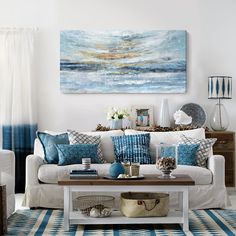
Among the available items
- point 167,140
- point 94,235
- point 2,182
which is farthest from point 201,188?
point 2,182

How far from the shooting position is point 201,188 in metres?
5.94

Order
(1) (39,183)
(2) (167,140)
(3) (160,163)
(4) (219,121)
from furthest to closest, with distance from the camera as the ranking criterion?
(4) (219,121), (2) (167,140), (1) (39,183), (3) (160,163)

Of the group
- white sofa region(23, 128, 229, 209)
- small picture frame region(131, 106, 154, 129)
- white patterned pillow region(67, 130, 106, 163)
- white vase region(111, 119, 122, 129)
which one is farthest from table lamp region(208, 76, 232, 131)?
white patterned pillow region(67, 130, 106, 163)

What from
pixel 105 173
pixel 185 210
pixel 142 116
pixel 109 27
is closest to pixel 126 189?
pixel 185 210

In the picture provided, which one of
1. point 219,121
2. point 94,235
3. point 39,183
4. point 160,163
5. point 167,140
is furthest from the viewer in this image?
point 219,121

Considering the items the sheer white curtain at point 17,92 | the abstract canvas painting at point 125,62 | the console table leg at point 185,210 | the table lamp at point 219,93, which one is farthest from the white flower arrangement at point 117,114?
the console table leg at point 185,210

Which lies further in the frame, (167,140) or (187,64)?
(187,64)

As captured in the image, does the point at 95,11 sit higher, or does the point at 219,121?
the point at 95,11

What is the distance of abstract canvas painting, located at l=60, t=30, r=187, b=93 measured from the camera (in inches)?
299

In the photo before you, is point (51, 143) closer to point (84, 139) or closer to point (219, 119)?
point (84, 139)

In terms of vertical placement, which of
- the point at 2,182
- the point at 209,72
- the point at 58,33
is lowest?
the point at 2,182

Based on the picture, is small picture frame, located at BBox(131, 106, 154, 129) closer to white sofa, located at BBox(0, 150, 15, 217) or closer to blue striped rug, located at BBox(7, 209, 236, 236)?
blue striped rug, located at BBox(7, 209, 236, 236)

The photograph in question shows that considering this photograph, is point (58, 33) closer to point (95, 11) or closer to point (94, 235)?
point (95, 11)

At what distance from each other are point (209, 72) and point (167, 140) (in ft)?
5.11
